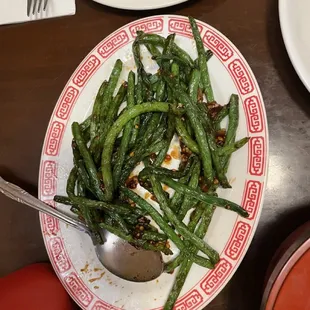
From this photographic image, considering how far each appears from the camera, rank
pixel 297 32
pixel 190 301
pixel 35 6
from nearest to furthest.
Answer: pixel 297 32 < pixel 190 301 < pixel 35 6

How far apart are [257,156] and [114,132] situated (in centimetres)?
50

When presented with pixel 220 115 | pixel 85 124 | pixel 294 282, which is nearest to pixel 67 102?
pixel 85 124

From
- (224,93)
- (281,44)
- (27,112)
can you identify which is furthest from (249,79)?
(27,112)

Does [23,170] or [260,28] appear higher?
[260,28]

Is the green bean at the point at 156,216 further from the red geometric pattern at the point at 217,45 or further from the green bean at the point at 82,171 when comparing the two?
the red geometric pattern at the point at 217,45

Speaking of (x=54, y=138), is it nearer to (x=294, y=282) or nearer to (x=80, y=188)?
(x=80, y=188)

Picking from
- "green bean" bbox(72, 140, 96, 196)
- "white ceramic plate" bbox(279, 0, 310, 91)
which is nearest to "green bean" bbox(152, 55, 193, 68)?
"white ceramic plate" bbox(279, 0, 310, 91)

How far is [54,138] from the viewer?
5.79ft

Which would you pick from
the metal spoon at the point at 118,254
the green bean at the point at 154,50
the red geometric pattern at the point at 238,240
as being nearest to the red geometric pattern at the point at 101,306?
the metal spoon at the point at 118,254

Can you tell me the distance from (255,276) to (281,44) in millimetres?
808

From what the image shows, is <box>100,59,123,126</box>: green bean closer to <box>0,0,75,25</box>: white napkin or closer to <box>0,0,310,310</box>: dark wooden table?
<box>0,0,310,310</box>: dark wooden table

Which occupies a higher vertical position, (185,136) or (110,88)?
(110,88)

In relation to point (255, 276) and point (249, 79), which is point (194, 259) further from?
point (249, 79)

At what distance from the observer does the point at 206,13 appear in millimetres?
1699
